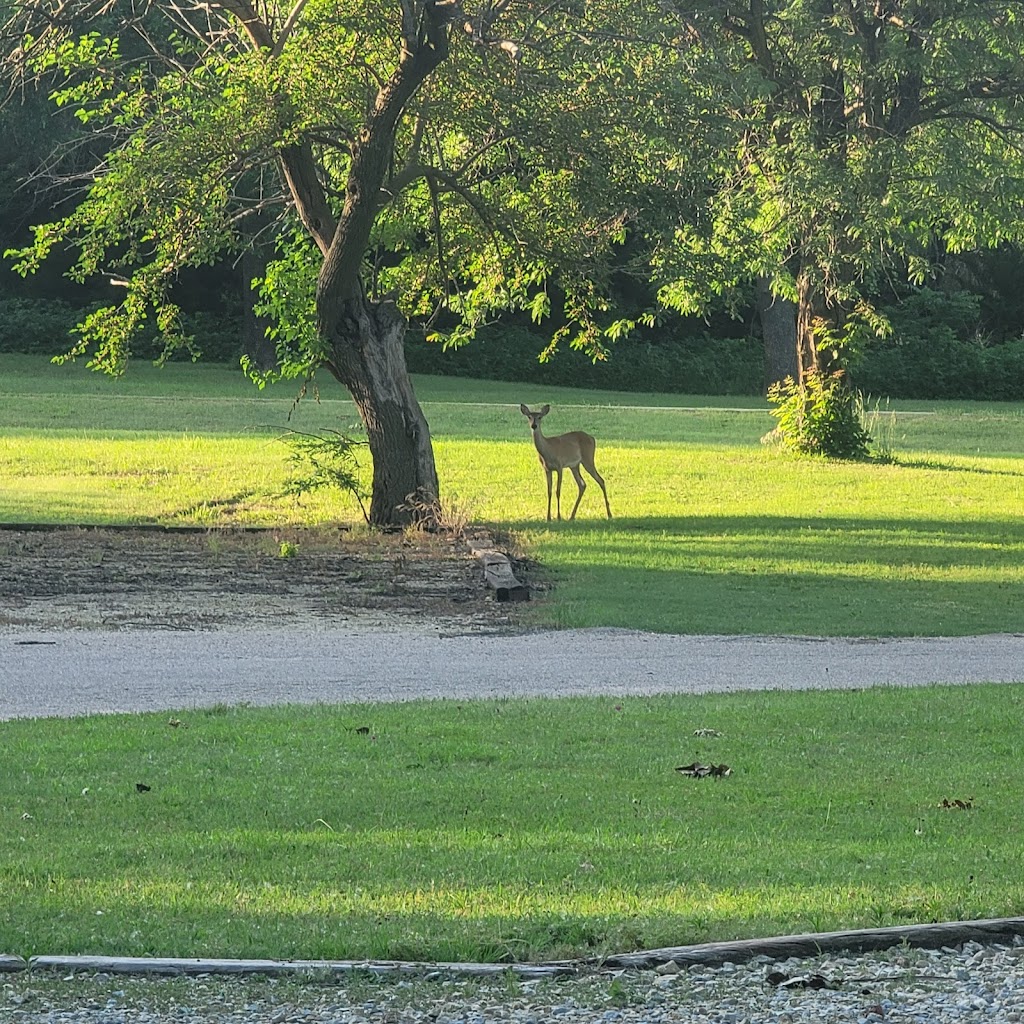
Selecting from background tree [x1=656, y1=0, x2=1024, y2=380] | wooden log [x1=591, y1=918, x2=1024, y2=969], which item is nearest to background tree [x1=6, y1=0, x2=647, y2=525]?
background tree [x1=656, y1=0, x2=1024, y2=380]

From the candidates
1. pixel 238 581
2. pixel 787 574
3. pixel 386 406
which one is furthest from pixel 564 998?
pixel 386 406

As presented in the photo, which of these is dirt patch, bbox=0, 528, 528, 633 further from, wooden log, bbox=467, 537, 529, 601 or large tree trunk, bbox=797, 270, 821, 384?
large tree trunk, bbox=797, 270, 821, 384

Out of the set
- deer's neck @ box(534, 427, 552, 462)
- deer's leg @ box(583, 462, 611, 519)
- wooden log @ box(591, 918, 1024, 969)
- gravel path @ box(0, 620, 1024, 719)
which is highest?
deer's neck @ box(534, 427, 552, 462)

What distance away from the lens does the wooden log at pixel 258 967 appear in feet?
17.3

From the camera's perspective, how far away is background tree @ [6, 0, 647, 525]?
18.5 meters

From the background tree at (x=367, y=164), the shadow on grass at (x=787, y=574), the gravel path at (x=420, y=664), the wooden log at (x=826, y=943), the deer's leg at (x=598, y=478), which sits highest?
the background tree at (x=367, y=164)

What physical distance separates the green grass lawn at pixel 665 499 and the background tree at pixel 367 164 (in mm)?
3192

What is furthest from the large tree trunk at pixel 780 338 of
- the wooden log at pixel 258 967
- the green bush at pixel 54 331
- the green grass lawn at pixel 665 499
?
the wooden log at pixel 258 967

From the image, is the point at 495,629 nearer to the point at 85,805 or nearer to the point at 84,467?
the point at 85,805

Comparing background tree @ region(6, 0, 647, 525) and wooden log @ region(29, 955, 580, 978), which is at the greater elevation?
background tree @ region(6, 0, 647, 525)

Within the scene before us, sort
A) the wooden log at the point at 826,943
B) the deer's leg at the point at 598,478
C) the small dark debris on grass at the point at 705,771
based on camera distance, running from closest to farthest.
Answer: the wooden log at the point at 826,943 → the small dark debris on grass at the point at 705,771 → the deer's leg at the point at 598,478

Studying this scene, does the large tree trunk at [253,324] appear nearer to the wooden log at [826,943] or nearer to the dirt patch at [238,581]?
the dirt patch at [238,581]

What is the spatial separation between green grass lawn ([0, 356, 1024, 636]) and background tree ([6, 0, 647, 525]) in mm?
3192

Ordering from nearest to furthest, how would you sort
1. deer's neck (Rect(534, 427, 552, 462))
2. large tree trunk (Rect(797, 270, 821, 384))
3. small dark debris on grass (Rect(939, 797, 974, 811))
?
small dark debris on grass (Rect(939, 797, 974, 811)) → deer's neck (Rect(534, 427, 552, 462)) → large tree trunk (Rect(797, 270, 821, 384))
